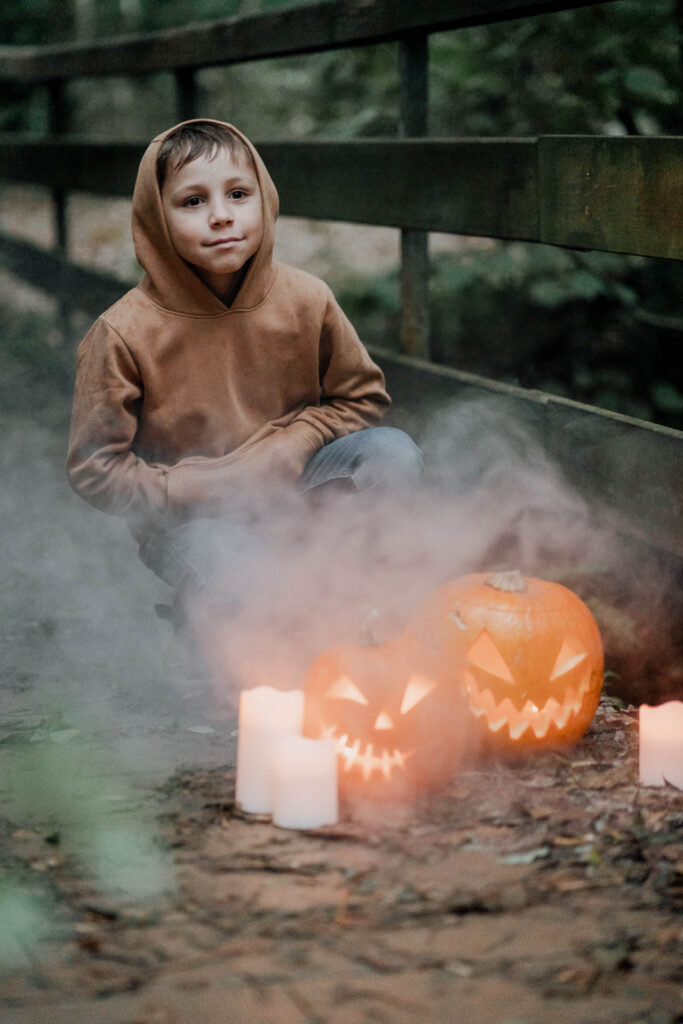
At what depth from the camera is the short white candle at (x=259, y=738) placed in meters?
2.07

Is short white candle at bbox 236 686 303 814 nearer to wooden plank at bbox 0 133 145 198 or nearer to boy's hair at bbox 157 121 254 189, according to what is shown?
boy's hair at bbox 157 121 254 189

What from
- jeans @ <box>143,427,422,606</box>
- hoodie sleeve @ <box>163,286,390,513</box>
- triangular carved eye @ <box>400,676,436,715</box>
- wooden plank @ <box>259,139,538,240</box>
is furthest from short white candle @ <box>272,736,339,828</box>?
wooden plank @ <box>259,139,538,240</box>

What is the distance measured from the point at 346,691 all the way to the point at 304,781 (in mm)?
191

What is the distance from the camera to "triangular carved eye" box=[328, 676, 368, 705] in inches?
83.3

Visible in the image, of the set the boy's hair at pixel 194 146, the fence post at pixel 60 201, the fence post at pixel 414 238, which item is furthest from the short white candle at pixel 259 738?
the fence post at pixel 60 201

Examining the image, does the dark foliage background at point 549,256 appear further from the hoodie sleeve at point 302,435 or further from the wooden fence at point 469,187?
the hoodie sleeve at point 302,435

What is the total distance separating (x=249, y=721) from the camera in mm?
2094

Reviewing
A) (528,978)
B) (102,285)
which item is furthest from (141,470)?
(102,285)

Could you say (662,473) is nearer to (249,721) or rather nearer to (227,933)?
(249,721)

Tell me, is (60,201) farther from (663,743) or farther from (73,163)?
(663,743)

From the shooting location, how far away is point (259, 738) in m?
2.07

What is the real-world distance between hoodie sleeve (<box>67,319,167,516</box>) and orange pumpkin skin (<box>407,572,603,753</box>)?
2.47ft

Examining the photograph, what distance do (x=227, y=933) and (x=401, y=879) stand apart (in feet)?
0.99

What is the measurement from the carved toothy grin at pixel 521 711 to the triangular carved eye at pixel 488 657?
3 centimetres
